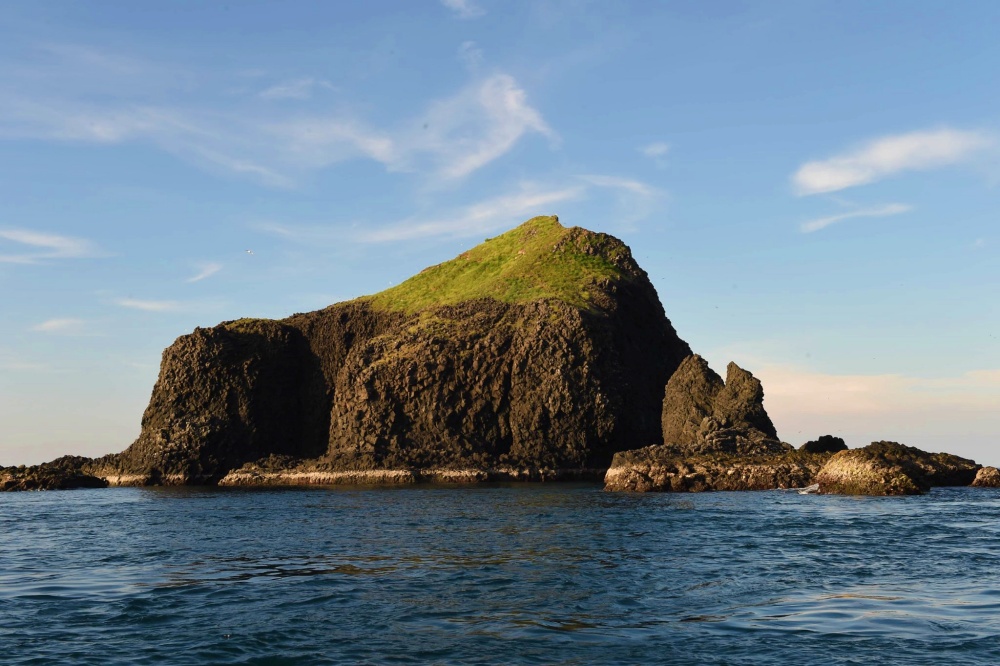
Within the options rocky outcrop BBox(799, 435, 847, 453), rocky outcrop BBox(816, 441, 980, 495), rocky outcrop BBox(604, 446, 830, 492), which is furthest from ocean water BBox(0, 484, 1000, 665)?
rocky outcrop BBox(799, 435, 847, 453)

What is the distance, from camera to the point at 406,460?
4077 inches

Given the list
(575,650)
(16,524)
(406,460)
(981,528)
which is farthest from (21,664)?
(406,460)

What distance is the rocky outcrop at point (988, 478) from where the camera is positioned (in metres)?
59.8

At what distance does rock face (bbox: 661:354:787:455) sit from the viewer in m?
73.6

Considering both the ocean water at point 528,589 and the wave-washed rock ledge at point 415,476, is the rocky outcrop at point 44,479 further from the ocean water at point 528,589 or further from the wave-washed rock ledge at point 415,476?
the ocean water at point 528,589

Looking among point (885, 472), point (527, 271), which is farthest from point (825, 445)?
point (527, 271)

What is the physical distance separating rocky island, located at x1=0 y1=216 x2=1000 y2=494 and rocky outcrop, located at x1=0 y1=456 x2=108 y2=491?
0.22 metres

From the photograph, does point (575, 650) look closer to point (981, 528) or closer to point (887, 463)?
point (981, 528)

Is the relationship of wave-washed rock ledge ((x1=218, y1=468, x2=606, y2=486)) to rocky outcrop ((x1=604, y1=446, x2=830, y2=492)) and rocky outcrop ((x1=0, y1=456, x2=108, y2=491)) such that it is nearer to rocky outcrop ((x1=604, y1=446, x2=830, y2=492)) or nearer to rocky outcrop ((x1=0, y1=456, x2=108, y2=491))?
rocky outcrop ((x1=0, y1=456, x2=108, y2=491))

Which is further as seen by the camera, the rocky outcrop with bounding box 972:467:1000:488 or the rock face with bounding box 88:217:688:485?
the rock face with bounding box 88:217:688:485

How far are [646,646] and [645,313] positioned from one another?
113m

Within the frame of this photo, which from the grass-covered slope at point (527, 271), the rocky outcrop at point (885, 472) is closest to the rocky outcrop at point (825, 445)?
the rocky outcrop at point (885, 472)

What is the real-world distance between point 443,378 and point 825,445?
51.6m

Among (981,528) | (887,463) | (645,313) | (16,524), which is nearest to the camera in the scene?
(981,528)
